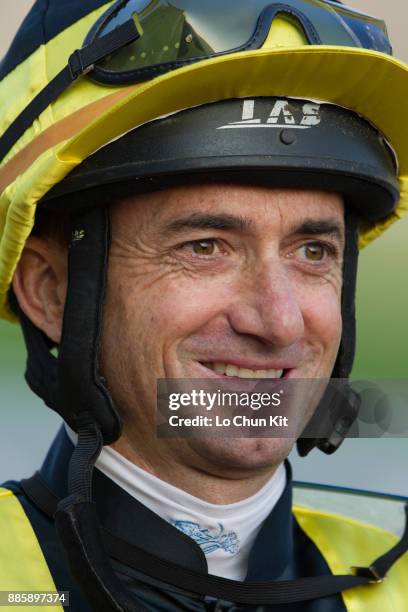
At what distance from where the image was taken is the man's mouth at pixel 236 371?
236 centimetres

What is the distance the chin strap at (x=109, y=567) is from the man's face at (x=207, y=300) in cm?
17

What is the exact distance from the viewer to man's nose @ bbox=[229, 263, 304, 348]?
7.49ft

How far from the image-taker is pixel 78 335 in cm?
238

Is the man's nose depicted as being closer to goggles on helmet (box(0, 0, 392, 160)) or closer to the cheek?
the cheek

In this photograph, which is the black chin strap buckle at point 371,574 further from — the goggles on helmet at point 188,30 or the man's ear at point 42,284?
the goggles on helmet at point 188,30

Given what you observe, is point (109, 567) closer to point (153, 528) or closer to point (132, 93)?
point (153, 528)

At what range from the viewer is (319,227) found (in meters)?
2.44

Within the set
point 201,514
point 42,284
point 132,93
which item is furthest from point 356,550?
point 132,93

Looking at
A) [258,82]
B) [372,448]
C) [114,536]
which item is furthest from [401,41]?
[114,536]

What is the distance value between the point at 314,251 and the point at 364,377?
Result: 1163mm

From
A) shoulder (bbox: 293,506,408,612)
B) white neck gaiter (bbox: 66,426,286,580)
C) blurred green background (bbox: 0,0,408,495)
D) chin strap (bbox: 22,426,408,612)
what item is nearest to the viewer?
chin strap (bbox: 22,426,408,612)

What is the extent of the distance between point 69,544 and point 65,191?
2.26 feet

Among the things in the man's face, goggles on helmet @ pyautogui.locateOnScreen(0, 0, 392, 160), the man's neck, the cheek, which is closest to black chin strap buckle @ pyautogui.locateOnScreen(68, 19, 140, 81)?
goggles on helmet @ pyautogui.locateOnScreen(0, 0, 392, 160)

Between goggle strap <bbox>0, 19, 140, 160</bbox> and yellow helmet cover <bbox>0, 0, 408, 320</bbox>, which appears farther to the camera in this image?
goggle strap <bbox>0, 19, 140, 160</bbox>
